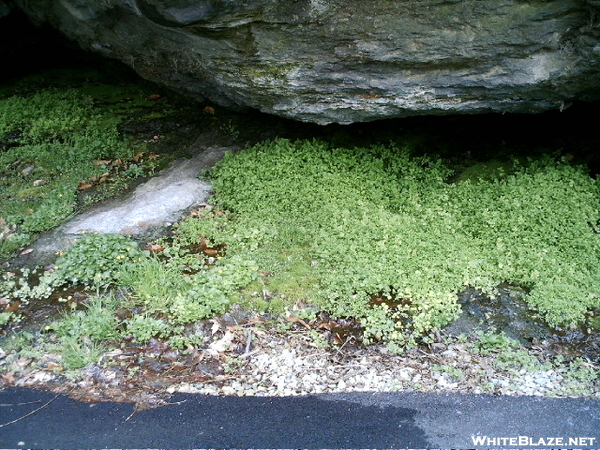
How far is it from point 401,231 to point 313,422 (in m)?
2.65

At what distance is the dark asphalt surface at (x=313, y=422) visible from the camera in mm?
4020

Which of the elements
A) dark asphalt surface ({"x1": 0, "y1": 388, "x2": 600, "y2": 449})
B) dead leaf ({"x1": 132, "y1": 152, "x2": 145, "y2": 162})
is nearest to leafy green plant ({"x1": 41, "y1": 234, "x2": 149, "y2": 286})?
dark asphalt surface ({"x1": 0, "y1": 388, "x2": 600, "y2": 449})

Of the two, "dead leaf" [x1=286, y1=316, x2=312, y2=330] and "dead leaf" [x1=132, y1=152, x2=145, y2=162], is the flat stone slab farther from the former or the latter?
"dead leaf" [x1=286, y1=316, x2=312, y2=330]

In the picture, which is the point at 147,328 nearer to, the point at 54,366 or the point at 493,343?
the point at 54,366

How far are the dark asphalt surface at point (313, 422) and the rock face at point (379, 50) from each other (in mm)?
3421

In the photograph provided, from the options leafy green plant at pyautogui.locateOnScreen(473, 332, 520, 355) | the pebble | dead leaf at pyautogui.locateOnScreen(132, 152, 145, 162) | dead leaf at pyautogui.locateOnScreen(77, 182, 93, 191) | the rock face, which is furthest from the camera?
dead leaf at pyautogui.locateOnScreen(132, 152, 145, 162)

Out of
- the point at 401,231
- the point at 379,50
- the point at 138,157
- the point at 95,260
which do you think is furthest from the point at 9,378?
the point at 379,50

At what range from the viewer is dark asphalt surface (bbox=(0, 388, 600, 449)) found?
402 cm

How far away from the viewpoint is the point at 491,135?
7.62m

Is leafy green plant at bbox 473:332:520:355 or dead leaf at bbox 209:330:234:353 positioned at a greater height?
leafy green plant at bbox 473:332:520:355

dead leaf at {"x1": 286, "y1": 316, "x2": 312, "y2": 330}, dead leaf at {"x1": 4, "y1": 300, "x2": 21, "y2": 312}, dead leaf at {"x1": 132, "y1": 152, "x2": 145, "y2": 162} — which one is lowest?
dead leaf at {"x1": 4, "y1": 300, "x2": 21, "y2": 312}

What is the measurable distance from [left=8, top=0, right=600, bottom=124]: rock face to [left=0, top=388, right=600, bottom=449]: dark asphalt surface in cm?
342

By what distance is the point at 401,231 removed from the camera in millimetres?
6090

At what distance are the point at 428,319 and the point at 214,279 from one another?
7.50 feet
